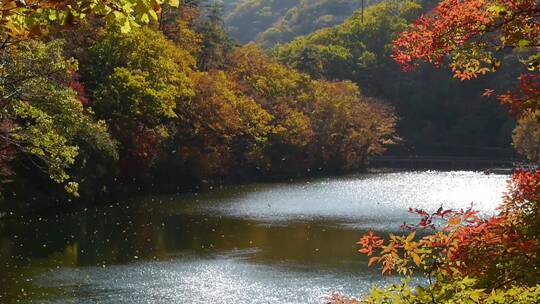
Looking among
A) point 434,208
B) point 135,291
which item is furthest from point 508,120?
point 135,291

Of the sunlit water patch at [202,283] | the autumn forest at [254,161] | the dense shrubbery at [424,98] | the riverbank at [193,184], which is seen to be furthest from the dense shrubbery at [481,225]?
the dense shrubbery at [424,98]

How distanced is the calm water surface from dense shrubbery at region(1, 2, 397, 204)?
10.9 ft

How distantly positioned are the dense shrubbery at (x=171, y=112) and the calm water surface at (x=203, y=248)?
10.9ft

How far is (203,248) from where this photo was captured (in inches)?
1123

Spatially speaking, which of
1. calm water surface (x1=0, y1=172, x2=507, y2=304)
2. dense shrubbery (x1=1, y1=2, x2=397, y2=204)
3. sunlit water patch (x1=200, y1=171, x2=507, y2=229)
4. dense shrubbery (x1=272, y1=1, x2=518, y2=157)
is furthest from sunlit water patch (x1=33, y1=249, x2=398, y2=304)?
dense shrubbery (x1=272, y1=1, x2=518, y2=157)

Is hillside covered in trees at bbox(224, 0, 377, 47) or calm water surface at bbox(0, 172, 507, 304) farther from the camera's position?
hillside covered in trees at bbox(224, 0, 377, 47)

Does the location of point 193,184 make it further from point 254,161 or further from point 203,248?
point 203,248

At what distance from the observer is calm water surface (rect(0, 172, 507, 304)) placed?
2128 centimetres

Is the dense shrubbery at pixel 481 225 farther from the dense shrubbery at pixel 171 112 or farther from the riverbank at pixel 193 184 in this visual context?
the riverbank at pixel 193 184

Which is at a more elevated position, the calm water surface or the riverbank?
the riverbank

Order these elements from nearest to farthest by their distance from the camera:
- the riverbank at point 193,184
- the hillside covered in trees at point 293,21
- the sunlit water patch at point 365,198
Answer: the riverbank at point 193,184, the sunlit water patch at point 365,198, the hillside covered in trees at point 293,21

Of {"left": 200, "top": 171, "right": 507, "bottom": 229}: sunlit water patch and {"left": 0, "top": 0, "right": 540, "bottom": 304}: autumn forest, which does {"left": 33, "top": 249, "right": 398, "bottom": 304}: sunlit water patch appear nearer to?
{"left": 0, "top": 0, "right": 540, "bottom": 304}: autumn forest

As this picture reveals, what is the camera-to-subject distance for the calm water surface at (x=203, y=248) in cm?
2128

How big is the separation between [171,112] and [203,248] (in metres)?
17.6
